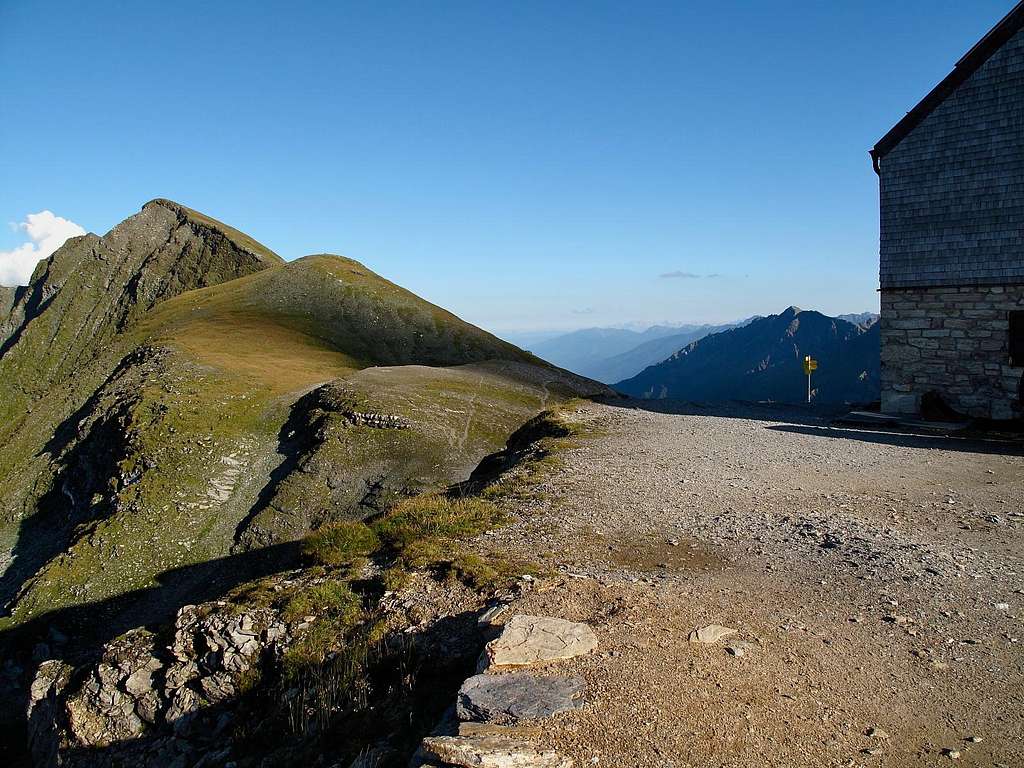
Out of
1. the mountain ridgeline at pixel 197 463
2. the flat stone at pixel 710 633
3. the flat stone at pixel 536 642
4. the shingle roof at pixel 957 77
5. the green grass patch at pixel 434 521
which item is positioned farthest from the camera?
the mountain ridgeline at pixel 197 463

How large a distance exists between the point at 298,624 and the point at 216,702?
1.81 metres

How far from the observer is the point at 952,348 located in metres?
25.4

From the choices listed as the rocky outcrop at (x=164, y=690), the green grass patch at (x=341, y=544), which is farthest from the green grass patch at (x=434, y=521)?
the rocky outcrop at (x=164, y=690)

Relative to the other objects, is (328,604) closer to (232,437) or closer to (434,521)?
(434,521)

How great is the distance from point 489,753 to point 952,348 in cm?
2698

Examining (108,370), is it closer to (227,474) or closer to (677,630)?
(227,474)

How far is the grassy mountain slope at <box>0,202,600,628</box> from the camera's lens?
1180 inches

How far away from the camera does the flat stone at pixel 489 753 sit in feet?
19.1

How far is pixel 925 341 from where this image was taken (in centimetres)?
2602

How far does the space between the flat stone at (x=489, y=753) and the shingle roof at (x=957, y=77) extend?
2900 cm

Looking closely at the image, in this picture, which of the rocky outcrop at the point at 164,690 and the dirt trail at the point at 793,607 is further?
the rocky outcrop at the point at 164,690

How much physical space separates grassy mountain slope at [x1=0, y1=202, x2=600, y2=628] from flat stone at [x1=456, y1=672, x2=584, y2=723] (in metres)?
23.1

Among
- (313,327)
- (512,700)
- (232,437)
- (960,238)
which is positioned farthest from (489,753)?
(313,327)

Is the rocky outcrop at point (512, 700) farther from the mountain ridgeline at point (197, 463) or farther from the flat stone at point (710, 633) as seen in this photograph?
the mountain ridgeline at point (197, 463)
